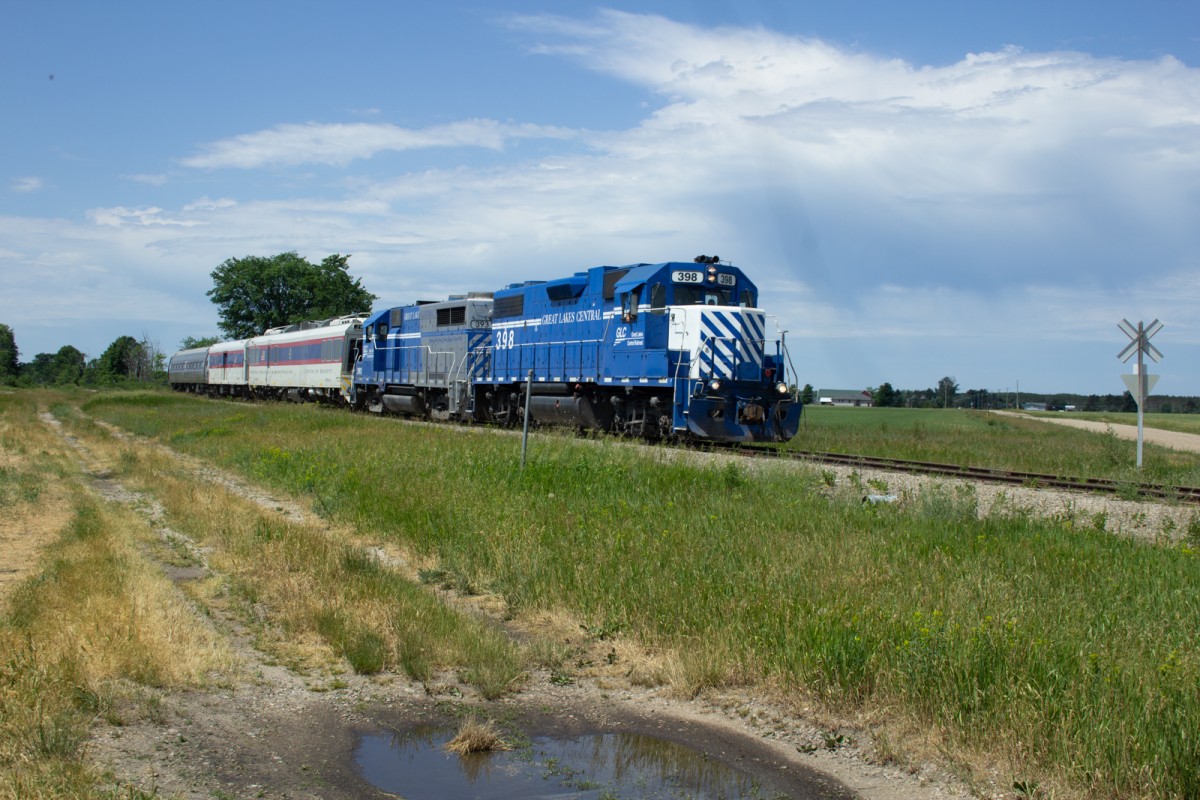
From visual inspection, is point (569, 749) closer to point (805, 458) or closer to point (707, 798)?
point (707, 798)

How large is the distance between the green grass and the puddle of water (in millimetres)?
974

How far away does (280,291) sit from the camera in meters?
84.9

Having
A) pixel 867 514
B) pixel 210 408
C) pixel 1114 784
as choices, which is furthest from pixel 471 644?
pixel 210 408

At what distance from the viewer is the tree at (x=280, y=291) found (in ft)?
276

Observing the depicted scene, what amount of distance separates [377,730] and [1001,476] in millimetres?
11908

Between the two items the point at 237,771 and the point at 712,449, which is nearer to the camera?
the point at 237,771

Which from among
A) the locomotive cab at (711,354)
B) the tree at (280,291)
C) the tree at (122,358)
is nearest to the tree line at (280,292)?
the tree at (280,291)

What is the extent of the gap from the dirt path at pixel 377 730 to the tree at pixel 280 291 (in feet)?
264

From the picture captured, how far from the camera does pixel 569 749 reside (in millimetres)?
5270

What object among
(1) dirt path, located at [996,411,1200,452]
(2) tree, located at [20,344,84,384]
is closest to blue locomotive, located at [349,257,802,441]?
(1) dirt path, located at [996,411,1200,452]

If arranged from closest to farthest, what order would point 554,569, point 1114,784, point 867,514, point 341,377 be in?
1. point 1114,784
2. point 554,569
3. point 867,514
4. point 341,377

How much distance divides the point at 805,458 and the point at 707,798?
12.5 metres

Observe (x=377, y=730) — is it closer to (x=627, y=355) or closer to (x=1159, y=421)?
(x=627, y=355)

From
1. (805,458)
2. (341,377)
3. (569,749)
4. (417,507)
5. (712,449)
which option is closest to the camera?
(569,749)
